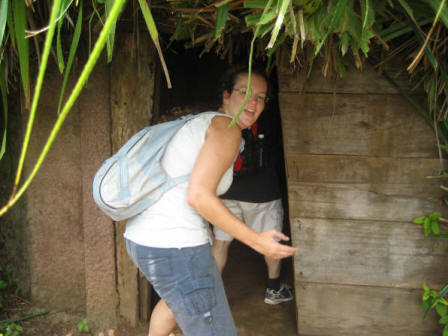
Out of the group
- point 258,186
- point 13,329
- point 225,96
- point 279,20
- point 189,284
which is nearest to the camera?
point 279,20

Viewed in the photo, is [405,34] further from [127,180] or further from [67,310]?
[67,310]

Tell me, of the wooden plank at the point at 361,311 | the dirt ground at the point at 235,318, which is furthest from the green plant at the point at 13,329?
the wooden plank at the point at 361,311

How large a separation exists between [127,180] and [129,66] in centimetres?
91

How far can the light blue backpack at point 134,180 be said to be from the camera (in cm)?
164

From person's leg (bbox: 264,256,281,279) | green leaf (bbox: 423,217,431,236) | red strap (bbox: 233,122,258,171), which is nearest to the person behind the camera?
green leaf (bbox: 423,217,431,236)

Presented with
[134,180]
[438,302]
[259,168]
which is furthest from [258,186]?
[134,180]

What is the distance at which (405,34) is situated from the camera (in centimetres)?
192

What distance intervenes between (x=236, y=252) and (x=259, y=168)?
4.59 ft

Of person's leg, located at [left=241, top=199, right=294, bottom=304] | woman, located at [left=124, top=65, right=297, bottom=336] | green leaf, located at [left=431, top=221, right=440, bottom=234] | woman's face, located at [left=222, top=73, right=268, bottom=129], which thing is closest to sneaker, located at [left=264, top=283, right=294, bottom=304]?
person's leg, located at [left=241, top=199, right=294, bottom=304]

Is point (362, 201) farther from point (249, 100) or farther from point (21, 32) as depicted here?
point (21, 32)

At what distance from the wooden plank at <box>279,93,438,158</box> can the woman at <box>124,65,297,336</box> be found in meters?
0.53

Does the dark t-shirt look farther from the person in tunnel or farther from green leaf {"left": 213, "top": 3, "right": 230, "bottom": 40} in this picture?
green leaf {"left": 213, "top": 3, "right": 230, "bottom": 40}

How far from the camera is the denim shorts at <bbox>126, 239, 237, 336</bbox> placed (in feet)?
5.29

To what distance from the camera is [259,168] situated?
2.84 metres
